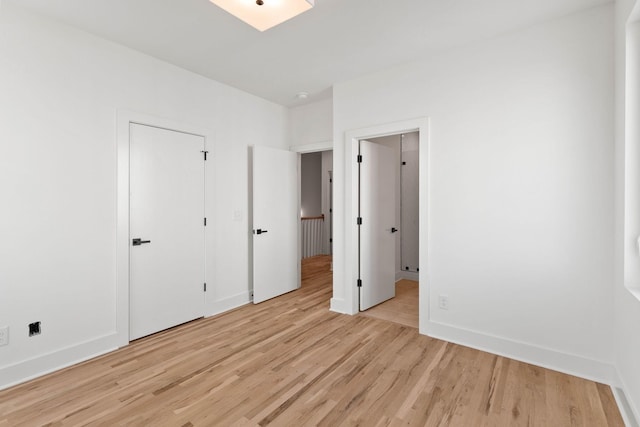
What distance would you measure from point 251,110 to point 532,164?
319 cm

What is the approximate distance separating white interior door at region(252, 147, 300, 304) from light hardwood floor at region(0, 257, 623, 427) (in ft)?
3.68

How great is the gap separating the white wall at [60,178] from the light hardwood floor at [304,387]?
343 millimetres

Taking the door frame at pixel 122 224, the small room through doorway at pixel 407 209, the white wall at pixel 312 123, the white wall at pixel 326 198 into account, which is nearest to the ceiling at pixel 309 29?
the door frame at pixel 122 224

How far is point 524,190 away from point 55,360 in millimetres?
3970

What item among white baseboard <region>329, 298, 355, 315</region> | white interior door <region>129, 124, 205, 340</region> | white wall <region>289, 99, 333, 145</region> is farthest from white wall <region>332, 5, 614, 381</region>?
white interior door <region>129, 124, 205, 340</region>

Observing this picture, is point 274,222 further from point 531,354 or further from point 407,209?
point 531,354

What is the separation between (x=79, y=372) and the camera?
7.57 feet

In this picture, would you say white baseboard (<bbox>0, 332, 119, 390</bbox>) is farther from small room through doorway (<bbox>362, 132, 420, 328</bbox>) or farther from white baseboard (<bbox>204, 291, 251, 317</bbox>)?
small room through doorway (<bbox>362, 132, 420, 328</bbox>)

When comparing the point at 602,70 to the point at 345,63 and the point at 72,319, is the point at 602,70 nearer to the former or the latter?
the point at 345,63

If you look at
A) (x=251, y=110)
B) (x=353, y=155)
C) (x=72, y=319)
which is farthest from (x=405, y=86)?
(x=72, y=319)

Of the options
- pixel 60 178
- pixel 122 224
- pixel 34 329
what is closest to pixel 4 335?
pixel 34 329

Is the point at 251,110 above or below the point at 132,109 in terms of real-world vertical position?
above

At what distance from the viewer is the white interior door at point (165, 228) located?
2869 millimetres

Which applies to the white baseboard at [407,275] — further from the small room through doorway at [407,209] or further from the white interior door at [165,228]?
the white interior door at [165,228]
